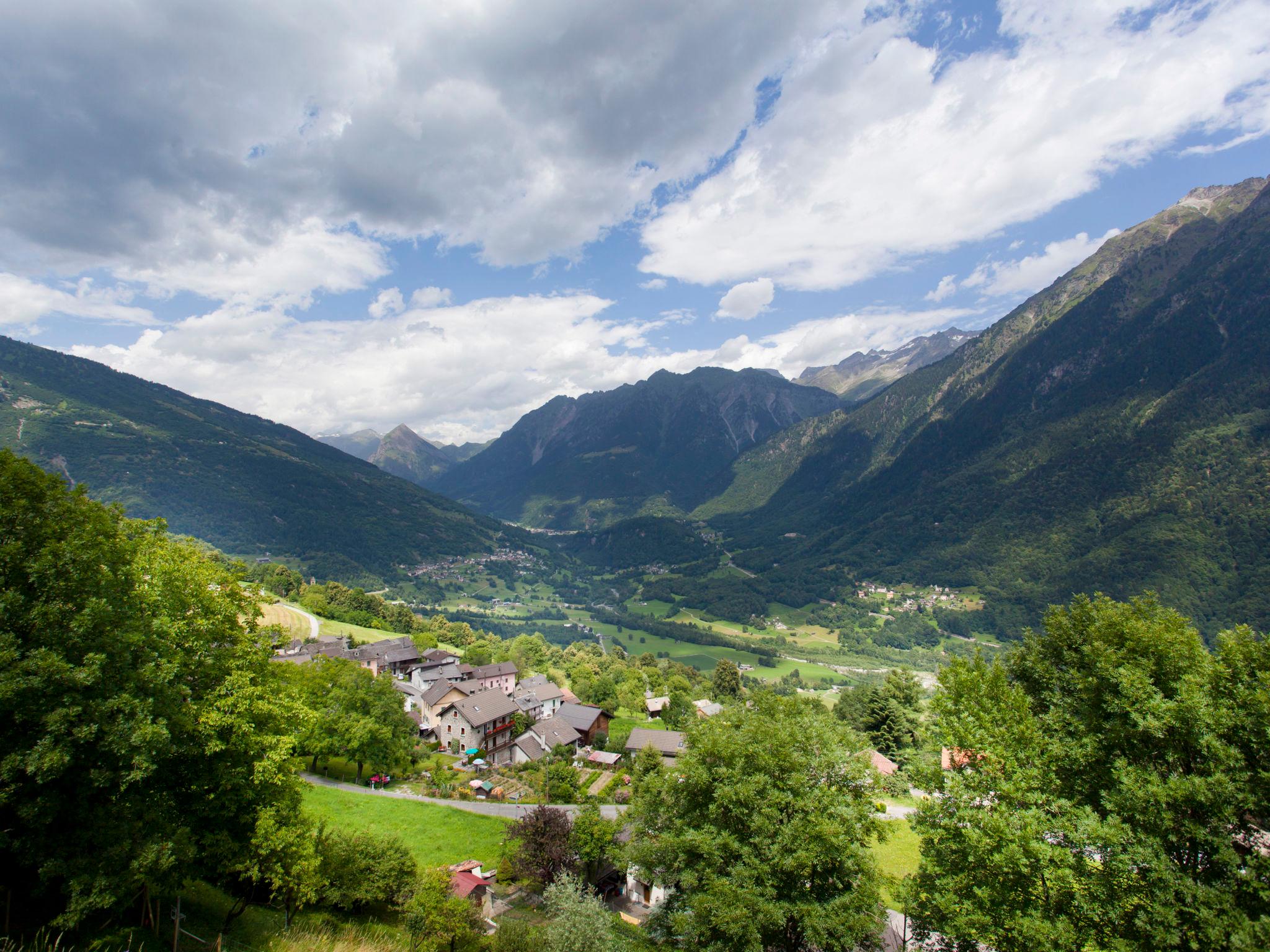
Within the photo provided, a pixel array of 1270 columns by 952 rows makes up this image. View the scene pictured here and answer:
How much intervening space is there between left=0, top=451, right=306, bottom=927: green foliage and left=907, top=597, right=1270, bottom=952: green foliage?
17664 mm

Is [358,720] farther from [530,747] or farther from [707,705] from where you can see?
[707,705]

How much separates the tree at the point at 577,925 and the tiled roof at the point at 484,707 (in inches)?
1194

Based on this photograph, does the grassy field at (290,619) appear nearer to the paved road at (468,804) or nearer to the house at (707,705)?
the paved road at (468,804)

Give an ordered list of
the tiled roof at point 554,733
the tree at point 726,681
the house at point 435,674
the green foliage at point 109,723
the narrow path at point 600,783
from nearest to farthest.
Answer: the green foliage at point 109,723 < the narrow path at point 600,783 < the tiled roof at point 554,733 < the house at point 435,674 < the tree at point 726,681

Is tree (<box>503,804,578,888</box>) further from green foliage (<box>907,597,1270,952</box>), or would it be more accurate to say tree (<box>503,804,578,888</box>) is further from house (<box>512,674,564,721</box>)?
house (<box>512,674,564,721</box>)

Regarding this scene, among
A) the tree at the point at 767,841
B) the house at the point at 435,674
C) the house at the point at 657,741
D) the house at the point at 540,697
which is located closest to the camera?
the tree at the point at 767,841

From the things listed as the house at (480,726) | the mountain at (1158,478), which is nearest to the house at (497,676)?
the house at (480,726)

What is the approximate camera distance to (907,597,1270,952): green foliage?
36.6ft

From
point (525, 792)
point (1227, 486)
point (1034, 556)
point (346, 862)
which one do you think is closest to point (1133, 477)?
point (1227, 486)

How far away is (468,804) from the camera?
3656 cm

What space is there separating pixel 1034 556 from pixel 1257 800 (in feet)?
584

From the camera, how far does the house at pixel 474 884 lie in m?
23.1

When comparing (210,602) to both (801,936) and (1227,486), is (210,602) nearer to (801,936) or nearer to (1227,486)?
(801,936)

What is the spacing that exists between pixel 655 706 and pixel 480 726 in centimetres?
2595
